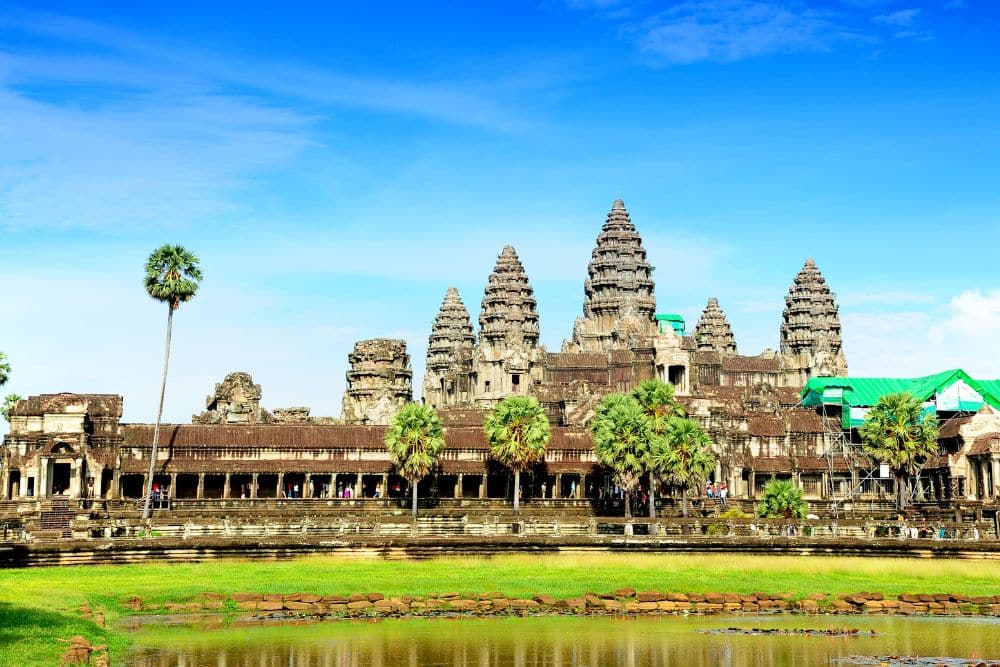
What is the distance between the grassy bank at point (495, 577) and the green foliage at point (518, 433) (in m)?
34.9

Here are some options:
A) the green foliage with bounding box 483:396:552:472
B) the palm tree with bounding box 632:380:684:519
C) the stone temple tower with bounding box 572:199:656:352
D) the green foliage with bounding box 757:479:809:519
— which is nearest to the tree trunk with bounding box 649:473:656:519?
the green foliage with bounding box 757:479:809:519

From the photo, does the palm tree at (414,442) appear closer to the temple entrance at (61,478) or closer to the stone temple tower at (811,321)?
the temple entrance at (61,478)

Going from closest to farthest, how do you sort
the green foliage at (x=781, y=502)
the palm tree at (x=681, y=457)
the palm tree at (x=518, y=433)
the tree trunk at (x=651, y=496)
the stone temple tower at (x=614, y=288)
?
the green foliage at (x=781, y=502)
the palm tree at (x=681, y=457)
the tree trunk at (x=651, y=496)
the palm tree at (x=518, y=433)
the stone temple tower at (x=614, y=288)

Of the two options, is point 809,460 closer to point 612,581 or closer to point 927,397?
point 927,397

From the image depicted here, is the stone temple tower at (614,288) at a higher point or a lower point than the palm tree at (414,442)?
higher

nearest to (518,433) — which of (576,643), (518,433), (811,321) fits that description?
(518,433)

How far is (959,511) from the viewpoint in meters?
74.6

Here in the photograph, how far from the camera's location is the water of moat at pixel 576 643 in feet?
108

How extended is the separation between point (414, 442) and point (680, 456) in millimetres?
15897

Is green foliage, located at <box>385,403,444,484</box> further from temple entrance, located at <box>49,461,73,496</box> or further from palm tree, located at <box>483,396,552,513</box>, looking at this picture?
temple entrance, located at <box>49,461,73,496</box>

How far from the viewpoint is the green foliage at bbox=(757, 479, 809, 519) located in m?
75.4

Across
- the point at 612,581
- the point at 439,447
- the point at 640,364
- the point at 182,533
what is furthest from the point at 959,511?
the point at 640,364

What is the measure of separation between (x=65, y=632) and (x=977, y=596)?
27020mm

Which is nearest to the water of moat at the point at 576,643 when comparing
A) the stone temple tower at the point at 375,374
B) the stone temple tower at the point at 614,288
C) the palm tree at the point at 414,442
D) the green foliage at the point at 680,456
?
the green foliage at the point at 680,456
